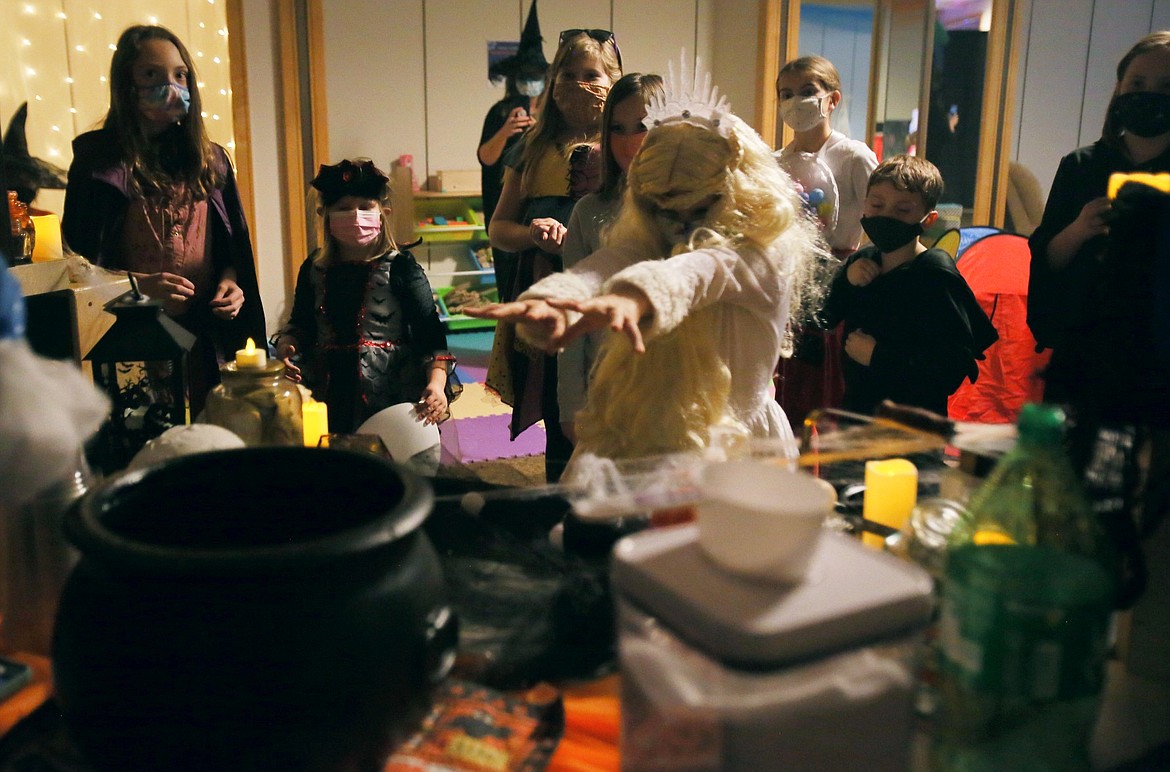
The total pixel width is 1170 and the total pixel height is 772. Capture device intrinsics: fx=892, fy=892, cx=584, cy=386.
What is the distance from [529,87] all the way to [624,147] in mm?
2285

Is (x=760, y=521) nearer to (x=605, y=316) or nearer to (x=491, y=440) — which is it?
(x=605, y=316)

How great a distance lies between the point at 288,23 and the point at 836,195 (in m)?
2.93

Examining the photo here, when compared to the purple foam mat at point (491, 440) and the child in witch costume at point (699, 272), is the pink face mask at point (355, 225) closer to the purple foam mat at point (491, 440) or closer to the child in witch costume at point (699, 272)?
the child in witch costume at point (699, 272)

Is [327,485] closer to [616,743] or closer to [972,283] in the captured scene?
[616,743]

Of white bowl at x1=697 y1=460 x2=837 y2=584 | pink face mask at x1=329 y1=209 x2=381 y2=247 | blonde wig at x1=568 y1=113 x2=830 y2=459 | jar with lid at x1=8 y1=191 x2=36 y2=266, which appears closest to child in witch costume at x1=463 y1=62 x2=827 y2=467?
blonde wig at x1=568 y1=113 x2=830 y2=459

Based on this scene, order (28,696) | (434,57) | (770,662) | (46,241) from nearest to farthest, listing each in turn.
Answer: (770,662) < (28,696) < (46,241) < (434,57)

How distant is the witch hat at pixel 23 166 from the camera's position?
3.12m

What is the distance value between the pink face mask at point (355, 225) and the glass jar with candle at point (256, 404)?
83cm

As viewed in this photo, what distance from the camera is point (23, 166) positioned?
3178 millimetres

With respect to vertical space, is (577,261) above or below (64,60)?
below

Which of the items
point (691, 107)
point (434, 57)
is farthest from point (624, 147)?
point (434, 57)

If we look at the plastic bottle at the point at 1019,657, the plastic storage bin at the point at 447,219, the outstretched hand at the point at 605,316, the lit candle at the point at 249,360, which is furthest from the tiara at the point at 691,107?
the plastic storage bin at the point at 447,219

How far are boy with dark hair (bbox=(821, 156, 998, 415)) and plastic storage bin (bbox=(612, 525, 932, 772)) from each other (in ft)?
3.93

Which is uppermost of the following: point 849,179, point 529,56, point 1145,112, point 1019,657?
point 529,56
